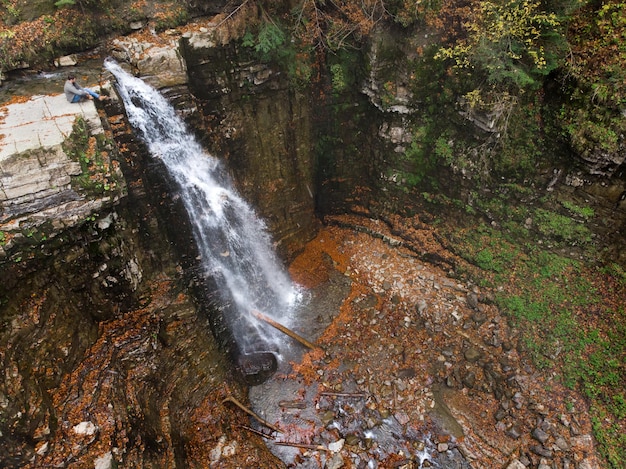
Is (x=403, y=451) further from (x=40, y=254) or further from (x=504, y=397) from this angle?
(x=40, y=254)

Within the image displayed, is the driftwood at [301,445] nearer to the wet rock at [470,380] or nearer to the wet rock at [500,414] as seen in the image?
the wet rock at [470,380]

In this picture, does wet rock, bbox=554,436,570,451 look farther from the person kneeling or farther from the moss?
the person kneeling

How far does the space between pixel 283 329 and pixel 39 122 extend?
835 centimetres

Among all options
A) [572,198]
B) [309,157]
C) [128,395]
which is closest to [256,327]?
[128,395]

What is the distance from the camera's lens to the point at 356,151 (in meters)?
14.1

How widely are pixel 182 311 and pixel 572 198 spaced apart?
11.2m

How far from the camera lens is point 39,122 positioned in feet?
26.9

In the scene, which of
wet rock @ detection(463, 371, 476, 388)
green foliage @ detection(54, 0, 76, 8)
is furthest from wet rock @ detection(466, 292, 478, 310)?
green foliage @ detection(54, 0, 76, 8)

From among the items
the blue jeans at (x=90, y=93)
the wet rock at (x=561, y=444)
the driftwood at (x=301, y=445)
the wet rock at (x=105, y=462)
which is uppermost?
the blue jeans at (x=90, y=93)

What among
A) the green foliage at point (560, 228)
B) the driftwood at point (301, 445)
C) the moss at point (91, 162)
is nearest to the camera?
the moss at point (91, 162)

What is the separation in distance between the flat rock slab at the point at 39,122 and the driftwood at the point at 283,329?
6971 millimetres

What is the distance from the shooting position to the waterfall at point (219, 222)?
30.6ft

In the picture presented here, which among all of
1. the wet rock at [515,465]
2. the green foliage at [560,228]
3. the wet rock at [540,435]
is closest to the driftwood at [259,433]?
the wet rock at [515,465]

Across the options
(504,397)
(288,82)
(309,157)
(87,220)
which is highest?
(288,82)
